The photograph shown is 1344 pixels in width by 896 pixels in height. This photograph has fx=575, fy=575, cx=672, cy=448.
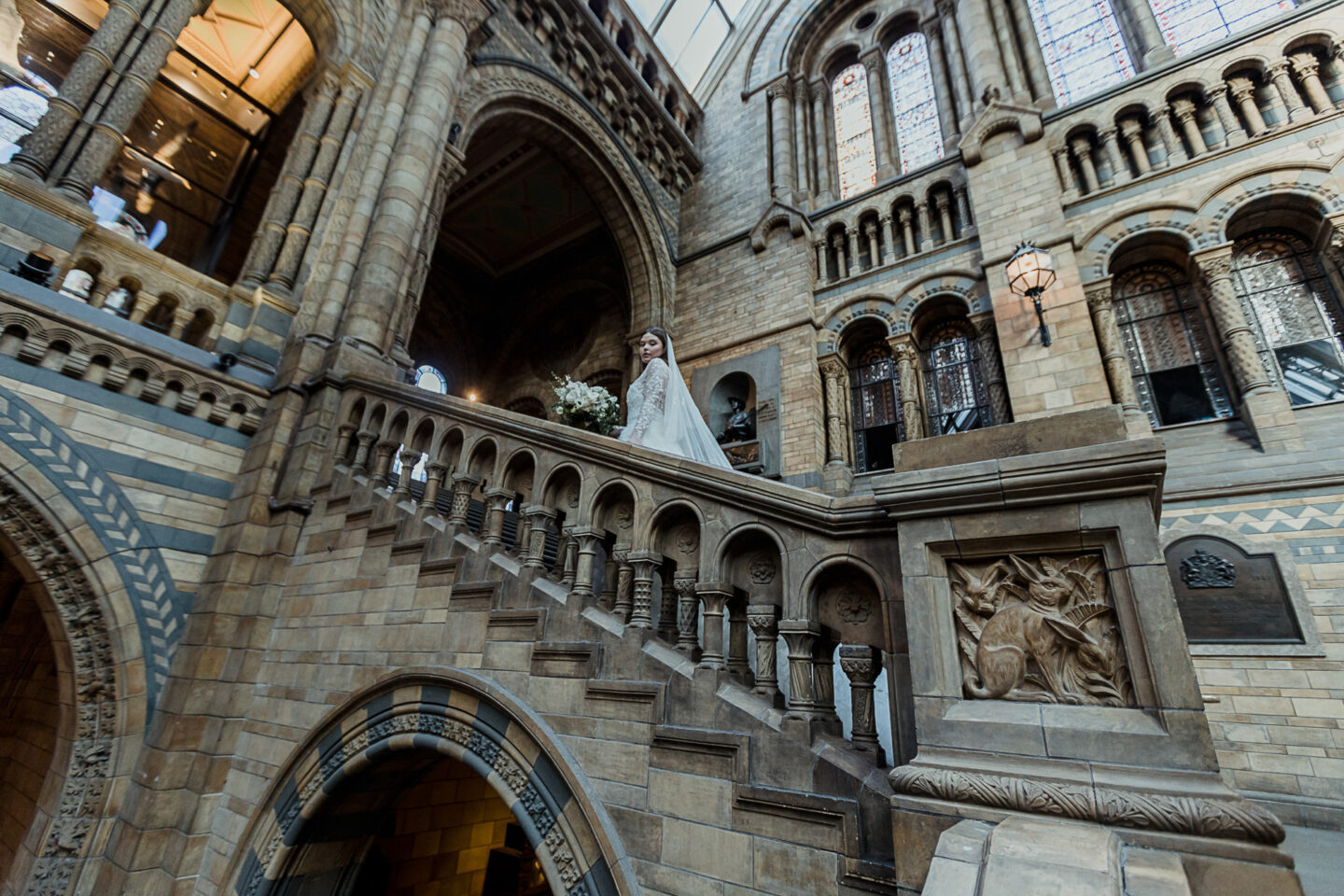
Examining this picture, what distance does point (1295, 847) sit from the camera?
3547 mm

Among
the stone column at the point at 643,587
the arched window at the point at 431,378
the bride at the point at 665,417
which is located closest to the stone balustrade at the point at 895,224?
the bride at the point at 665,417

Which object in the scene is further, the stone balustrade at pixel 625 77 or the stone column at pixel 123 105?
the stone balustrade at pixel 625 77

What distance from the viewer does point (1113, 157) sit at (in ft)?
26.6

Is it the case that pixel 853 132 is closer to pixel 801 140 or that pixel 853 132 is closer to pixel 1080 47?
pixel 801 140

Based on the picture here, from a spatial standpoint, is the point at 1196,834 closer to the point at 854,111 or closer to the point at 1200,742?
the point at 1200,742

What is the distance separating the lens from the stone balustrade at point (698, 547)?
6.68 ft

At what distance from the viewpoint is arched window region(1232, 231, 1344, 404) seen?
641 centimetres

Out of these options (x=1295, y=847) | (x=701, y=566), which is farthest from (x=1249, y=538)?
(x=701, y=566)

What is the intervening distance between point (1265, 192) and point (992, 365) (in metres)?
3.44

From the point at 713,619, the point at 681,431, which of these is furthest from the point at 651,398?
the point at 713,619

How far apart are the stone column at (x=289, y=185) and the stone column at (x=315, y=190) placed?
0.06 m

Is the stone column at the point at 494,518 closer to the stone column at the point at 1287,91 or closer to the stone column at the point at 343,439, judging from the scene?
the stone column at the point at 343,439

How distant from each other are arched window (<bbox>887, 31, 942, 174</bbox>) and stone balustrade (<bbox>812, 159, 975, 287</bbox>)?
0.62 m

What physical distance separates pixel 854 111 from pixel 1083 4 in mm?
3844
